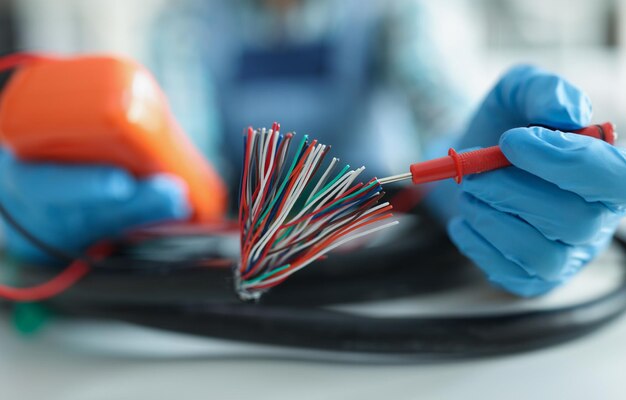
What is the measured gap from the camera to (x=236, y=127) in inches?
31.3

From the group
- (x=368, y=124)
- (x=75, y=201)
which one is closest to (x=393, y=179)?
(x=75, y=201)

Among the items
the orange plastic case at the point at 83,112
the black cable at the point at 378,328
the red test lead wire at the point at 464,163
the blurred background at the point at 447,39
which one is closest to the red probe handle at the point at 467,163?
the red test lead wire at the point at 464,163

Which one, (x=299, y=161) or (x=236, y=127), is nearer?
(x=299, y=161)

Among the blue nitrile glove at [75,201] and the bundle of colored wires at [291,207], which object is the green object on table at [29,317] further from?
the bundle of colored wires at [291,207]

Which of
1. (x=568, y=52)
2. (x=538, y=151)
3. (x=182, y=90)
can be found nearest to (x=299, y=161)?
(x=538, y=151)

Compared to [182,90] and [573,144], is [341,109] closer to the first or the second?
[182,90]

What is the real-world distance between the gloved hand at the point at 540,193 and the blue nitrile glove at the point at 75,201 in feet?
0.84

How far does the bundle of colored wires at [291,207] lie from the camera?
22 centimetres

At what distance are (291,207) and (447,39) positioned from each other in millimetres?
856

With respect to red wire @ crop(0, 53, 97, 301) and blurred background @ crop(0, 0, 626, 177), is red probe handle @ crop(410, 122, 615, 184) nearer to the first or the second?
red wire @ crop(0, 53, 97, 301)

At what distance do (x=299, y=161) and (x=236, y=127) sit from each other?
603 mm

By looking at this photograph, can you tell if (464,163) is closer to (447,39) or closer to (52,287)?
(52,287)

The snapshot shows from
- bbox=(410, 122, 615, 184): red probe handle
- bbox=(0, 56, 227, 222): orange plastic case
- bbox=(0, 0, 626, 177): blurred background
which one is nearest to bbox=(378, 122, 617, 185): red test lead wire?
bbox=(410, 122, 615, 184): red probe handle

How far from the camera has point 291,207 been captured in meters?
0.23
